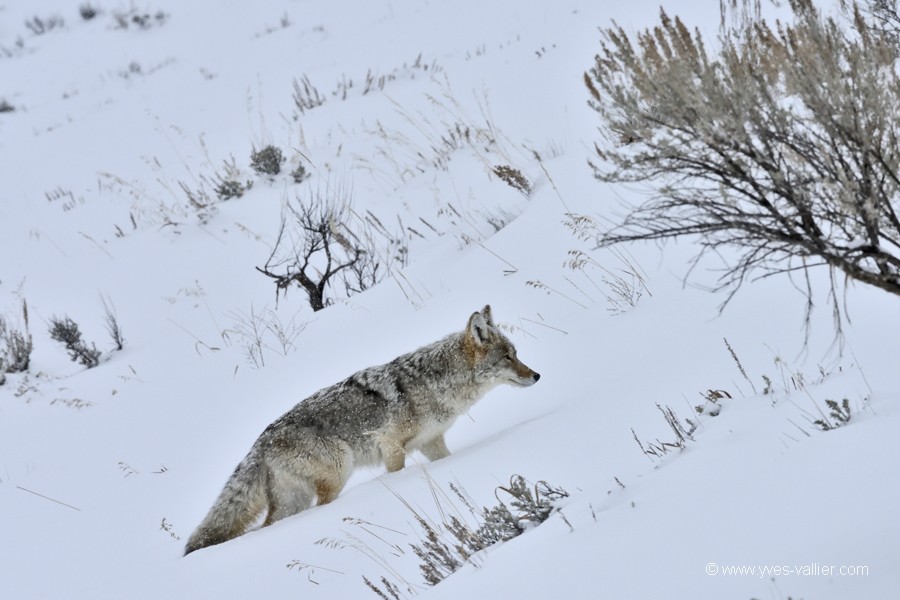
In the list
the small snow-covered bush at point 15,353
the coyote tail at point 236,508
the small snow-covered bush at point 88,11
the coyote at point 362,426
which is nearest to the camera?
the coyote tail at point 236,508

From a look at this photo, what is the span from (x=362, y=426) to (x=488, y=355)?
1.15 metres

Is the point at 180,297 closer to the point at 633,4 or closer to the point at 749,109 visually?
the point at 633,4

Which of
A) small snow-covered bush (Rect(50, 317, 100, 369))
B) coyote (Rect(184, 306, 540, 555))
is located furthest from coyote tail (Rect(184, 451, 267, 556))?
small snow-covered bush (Rect(50, 317, 100, 369))

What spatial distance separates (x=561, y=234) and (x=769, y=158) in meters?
5.08

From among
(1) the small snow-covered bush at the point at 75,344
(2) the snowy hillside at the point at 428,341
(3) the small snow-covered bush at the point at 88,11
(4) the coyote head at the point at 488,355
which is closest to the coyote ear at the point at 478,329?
(4) the coyote head at the point at 488,355

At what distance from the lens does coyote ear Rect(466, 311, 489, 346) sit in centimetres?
621

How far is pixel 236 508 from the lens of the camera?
5.63 metres

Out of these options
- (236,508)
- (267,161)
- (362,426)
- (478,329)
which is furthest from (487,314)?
(267,161)

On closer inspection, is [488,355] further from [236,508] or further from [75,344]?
[75,344]

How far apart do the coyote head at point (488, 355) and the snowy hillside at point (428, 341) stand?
30cm

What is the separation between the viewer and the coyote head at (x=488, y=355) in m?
6.22

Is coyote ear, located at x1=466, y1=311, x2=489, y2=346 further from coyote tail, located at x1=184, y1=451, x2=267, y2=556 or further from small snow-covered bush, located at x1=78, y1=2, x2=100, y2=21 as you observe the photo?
small snow-covered bush, located at x1=78, y1=2, x2=100, y2=21

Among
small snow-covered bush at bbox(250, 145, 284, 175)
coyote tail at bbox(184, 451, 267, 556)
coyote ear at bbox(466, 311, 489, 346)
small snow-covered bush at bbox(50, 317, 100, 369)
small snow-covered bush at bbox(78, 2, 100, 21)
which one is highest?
small snow-covered bush at bbox(78, 2, 100, 21)

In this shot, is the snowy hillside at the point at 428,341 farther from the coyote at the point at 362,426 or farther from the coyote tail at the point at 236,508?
the coyote at the point at 362,426
